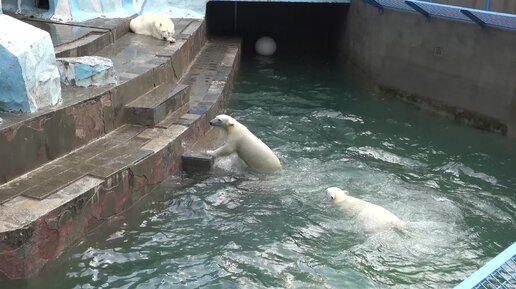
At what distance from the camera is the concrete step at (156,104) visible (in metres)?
7.02

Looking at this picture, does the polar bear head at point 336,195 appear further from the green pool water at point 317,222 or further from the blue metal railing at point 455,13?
the blue metal railing at point 455,13

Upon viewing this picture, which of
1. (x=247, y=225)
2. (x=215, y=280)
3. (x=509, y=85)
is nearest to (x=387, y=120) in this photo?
(x=509, y=85)

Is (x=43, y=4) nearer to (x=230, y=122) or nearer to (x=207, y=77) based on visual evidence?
(x=207, y=77)

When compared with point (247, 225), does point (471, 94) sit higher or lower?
higher

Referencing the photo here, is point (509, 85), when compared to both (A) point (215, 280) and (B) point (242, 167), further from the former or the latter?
(A) point (215, 280)

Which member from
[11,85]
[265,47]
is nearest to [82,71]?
[11,85]

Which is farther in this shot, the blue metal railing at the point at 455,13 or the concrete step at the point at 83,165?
the blue metal railing at the point at 455,13

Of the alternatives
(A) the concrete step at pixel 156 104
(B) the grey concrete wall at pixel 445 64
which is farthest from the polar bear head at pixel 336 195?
(B) the grey concrete wall at pixel 445 64

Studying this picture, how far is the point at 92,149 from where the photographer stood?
6.18m

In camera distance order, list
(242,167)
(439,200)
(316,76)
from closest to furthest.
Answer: (439,200), (242,167), (316,76)

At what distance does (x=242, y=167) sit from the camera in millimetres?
7234

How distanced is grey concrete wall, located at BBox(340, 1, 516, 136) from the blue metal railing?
0.39ft

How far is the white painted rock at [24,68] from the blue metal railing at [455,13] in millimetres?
6782

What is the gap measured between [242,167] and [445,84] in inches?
199
